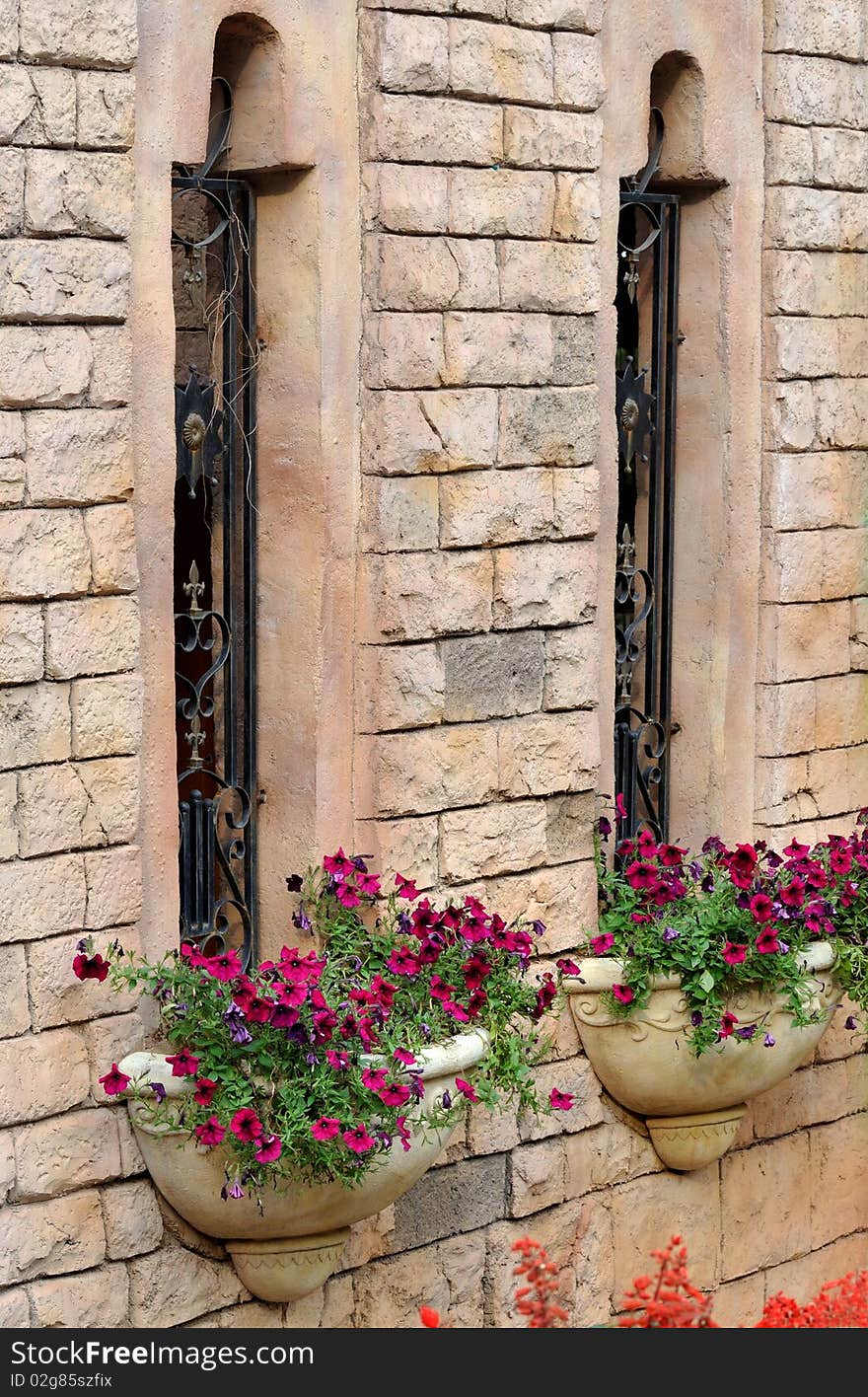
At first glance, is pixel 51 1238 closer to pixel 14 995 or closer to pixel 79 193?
pixel 14 995

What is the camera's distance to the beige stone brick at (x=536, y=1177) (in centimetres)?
541

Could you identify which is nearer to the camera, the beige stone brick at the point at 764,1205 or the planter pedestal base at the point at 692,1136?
the planter pedestal base at the point at 692,1136

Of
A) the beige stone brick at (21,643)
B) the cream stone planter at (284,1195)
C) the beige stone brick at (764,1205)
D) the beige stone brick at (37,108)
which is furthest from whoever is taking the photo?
the beige stone brick at (764,1205)

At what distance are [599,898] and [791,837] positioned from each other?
0.75m

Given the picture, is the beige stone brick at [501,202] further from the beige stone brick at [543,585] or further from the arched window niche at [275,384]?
the beige stone brick at [543,585]

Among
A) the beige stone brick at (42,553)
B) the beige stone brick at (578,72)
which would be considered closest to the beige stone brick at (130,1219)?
the beige stone brick at (42,553)

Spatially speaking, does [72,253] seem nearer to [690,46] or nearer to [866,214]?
[690,46]

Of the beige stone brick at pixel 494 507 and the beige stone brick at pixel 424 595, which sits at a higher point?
the beige stone brick at pixel 494 507

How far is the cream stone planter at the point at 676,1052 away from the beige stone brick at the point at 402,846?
63 cm

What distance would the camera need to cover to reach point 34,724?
13.9 ft

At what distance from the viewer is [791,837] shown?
6.18 m

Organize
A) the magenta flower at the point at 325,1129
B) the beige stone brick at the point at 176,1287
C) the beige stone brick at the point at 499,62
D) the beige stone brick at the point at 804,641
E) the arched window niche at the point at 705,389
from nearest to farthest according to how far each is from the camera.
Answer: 1. the magenta flower at the point at 325,1129
2. the beige stone brick at the point at 176,1287
3. the beige stone brick at the point at 499,62
4. the arched window niche at the point at 705,389
5. the beige stone brick at the point at 804,641

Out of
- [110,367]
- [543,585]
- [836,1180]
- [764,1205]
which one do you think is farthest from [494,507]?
[836,1180]

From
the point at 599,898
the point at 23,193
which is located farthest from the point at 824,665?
the point at 23,193
